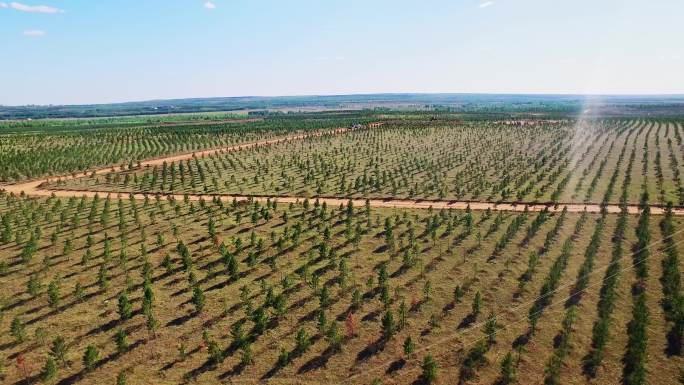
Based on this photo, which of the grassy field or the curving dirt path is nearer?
the grassy field

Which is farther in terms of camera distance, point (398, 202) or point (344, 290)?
point (398, 202)

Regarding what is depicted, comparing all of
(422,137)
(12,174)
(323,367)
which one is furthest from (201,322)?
(422,137)

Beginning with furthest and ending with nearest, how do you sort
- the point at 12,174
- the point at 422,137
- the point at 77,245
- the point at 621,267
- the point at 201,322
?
the point at 422,137 → the point at 12,174 → the point at 77,245 → the point at 621,267 → the point at 201,322

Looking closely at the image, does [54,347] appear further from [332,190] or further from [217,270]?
[332,190]

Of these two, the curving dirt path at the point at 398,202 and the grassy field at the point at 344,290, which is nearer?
the grassy field at the point at 344,290

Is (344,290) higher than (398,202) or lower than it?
lower

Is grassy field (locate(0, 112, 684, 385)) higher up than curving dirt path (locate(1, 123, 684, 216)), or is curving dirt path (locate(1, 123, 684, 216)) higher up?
curving dirt path (locate(1, 123, 684, 216))

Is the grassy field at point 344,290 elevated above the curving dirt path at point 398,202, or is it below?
below

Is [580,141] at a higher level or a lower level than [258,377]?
higher
